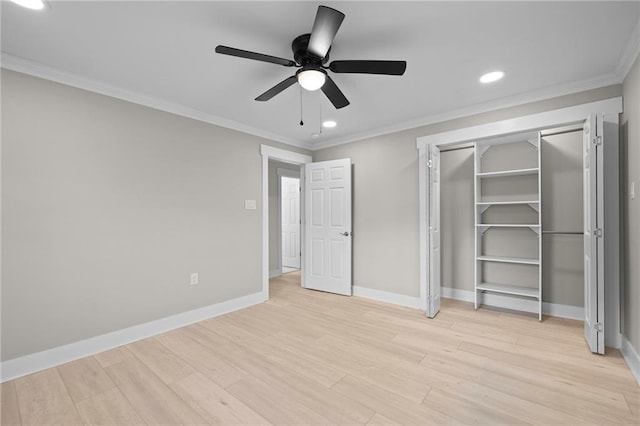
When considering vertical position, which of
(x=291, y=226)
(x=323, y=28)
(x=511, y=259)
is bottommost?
(x=511, y=259)

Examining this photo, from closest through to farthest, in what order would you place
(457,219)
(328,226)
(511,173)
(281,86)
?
(281,86)
(511,173)
(457,219)
(328,226)

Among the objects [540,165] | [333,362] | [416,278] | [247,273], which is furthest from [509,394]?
[247,273]

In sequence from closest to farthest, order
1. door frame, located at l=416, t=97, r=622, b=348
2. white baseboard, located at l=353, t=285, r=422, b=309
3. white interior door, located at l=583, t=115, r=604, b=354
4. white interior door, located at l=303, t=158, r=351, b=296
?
white interior door, located at l=583, t=115, r=604, b=354, door frame, located at l=416, t=97, r=622, b=348, white baseboard, located at l=353, t=285, r=422, b=309, white interior door, located at l=303, t=158, r=351, b=296

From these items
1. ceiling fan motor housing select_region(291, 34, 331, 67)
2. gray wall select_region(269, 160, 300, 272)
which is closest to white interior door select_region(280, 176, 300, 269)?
gray wall select_region(269, 160, 300, 272)

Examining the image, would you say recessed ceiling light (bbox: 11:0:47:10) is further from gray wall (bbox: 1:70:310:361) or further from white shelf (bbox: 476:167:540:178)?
white shelf (bbox: 476:167:540:178)

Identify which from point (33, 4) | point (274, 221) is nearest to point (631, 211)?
point (33, 4)

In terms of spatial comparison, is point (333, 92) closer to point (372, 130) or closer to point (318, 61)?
point (318, 61)

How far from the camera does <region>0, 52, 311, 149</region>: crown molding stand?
2264 millimetres

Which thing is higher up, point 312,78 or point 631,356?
point 312,78

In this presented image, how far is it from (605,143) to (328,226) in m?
3.28

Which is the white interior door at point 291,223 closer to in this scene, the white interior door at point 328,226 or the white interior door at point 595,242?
the white interior door at point 328,226

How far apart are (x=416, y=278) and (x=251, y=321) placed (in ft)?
7.13

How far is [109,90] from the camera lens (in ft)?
8.89

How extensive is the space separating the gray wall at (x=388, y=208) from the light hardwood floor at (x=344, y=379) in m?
0.95
